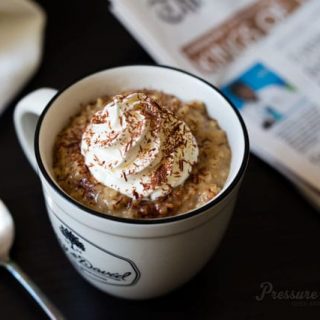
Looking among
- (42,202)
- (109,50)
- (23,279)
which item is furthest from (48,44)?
(23,279)

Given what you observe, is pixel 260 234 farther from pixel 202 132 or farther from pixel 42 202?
pixel 42 202

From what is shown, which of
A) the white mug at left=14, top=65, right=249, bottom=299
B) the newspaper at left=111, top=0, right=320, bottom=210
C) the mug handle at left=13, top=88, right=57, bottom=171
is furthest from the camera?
the newspaper at left=111, top=0, right=320, bottom=210

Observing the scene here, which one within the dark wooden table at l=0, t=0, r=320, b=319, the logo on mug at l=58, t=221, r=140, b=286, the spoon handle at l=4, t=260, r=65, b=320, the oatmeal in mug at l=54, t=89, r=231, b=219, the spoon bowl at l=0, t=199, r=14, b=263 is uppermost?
the oatmeal in mug at l=54, t=89, r=231, b=219

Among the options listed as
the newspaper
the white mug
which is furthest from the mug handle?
the newspaper

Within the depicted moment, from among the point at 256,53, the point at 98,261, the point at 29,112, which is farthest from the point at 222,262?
the point at 256,53

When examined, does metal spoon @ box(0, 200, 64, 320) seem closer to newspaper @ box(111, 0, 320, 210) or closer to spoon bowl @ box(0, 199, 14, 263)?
spoon bowl @ box(0, 199, 14, 263)

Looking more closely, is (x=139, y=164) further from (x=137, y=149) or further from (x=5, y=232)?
(x=5, y=232)

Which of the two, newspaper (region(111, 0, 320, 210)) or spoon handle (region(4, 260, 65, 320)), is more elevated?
newspaper (region(111, 0, 320, 210))
